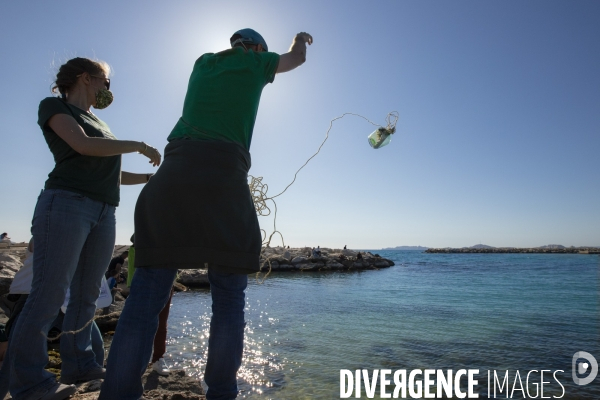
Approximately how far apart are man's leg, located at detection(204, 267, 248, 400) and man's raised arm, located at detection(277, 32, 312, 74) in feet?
3.27

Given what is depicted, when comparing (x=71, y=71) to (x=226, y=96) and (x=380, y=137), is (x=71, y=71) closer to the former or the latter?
(x=226, y=96)

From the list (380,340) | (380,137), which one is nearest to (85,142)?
(380,137)

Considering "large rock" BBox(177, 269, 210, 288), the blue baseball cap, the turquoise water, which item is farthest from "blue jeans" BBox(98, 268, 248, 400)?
"large rock" BBox(177, 269, 210, 288)

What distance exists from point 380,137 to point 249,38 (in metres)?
3.02

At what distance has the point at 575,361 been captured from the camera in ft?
17.7

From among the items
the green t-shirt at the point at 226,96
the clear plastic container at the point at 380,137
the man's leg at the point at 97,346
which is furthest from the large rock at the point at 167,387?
the clear plastic container at the point at 380,137

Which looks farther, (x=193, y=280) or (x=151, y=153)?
(x=193, y=280)

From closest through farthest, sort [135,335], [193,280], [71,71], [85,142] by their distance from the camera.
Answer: [135,335] < [85,142] < [71,71] < [193,280]

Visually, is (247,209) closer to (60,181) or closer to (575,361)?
(60,181)

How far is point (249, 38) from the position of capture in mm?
1916

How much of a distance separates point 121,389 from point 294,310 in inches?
340

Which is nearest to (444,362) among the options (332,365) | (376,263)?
(332,365)

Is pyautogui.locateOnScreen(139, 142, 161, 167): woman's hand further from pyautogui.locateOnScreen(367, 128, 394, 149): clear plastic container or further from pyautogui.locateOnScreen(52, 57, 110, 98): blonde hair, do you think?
pyautogui.locateOnScreen(367, 128, 394, 149): clear plastic container

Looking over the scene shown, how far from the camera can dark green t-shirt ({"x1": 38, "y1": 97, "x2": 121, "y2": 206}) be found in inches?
81.1
